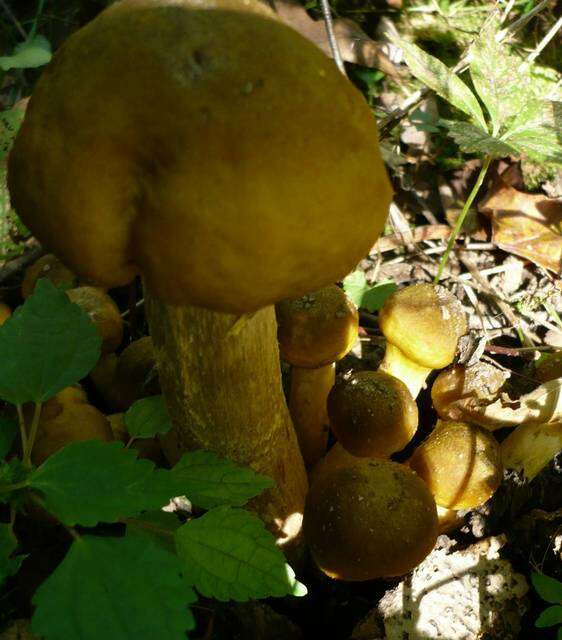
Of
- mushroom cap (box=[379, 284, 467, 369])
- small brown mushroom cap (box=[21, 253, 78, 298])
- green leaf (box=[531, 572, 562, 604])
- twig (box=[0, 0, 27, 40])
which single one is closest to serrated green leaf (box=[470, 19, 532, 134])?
mushroom cap (box=[379, 284, 467, 369])

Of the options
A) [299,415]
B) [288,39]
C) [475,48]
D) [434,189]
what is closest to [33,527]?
[299,415]

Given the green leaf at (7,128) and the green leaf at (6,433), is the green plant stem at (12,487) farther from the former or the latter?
the green leaf at (7,128)

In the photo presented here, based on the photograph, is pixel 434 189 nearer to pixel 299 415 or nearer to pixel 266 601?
pixel 299 415

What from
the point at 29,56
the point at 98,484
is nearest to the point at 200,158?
the point at 98,484

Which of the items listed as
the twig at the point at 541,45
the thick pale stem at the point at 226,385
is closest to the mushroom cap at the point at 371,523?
the thick pale stem at the point at 226,385

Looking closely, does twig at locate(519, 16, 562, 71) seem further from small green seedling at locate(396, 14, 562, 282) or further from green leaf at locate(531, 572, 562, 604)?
green leaf at locate(531, 572, 562, 604)

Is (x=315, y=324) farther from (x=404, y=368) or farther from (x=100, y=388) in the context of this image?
(x=100, y=388)
